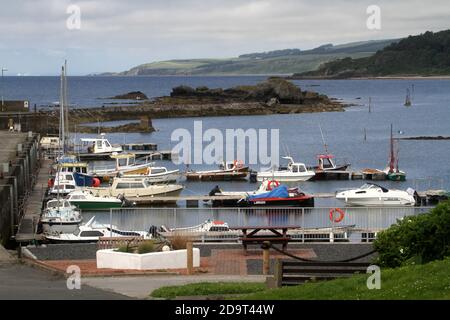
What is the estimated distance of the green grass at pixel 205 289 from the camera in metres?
18.6

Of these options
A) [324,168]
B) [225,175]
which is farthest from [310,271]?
[324,168]

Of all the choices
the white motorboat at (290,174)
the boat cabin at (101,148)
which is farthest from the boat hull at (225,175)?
the boat cabin at (101,148)

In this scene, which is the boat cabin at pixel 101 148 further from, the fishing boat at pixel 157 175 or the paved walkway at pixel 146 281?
the paved walkway at pixel 146 281

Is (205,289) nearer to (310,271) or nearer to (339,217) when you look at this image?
(310,271)

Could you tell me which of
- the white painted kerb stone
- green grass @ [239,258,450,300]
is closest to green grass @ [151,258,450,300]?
green grass @ [239,258,450,300]

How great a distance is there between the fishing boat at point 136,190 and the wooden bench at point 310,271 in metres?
39.9

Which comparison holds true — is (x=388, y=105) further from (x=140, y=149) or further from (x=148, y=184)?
(x=148, y=184)

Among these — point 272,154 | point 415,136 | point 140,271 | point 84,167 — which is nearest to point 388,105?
point 415,136

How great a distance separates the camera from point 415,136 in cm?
11519

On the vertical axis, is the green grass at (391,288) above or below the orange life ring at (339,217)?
above

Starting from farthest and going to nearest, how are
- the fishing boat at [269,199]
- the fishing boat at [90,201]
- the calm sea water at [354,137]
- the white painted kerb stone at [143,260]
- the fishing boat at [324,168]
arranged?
the fishing boat at [324,168] → the calm sea water at [354,137] → the fishing boat at [269,199] → the fishing boat at [90,201] → the white painted kerb stone at [143,260]

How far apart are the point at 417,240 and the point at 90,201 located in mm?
38543
